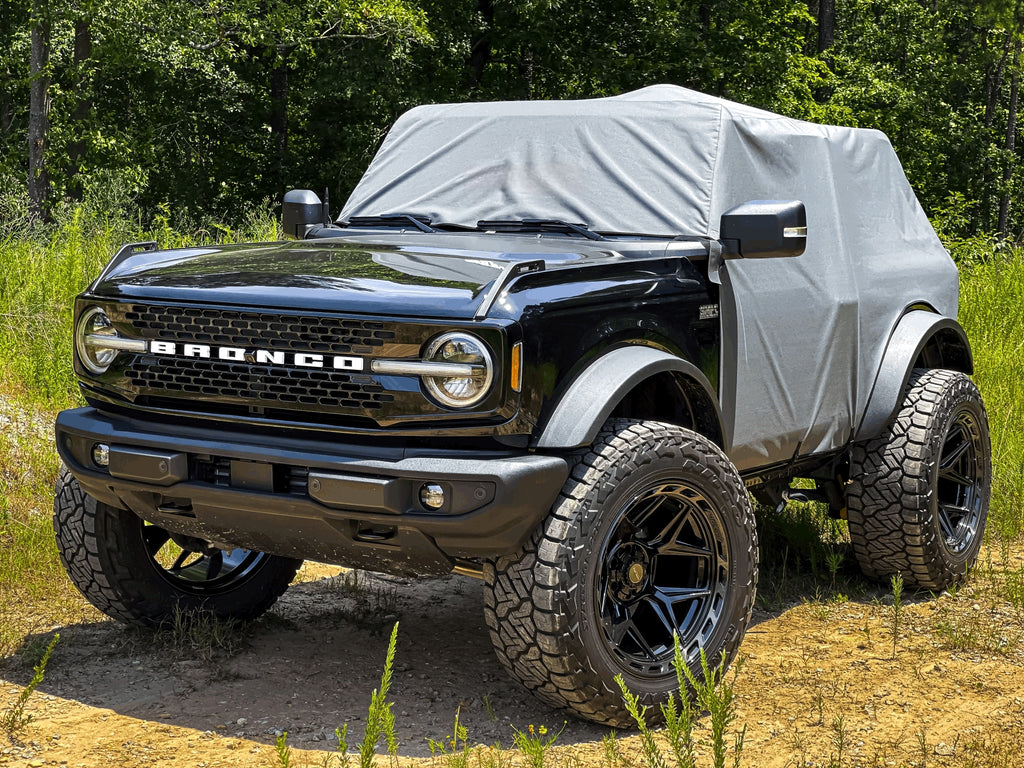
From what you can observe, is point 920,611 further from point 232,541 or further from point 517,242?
point 232,541

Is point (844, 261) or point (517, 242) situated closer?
point (517, 242)

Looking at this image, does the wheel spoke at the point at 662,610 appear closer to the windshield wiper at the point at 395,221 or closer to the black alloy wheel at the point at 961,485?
the windshield wiper at the point at 395,221

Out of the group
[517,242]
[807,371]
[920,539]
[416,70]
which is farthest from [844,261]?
[416,70]

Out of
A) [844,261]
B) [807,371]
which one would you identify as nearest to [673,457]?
[807,371]

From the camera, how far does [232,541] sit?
3.79 metres

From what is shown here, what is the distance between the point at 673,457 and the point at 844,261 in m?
1.79

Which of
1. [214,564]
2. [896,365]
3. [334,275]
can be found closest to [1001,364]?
[896,365]

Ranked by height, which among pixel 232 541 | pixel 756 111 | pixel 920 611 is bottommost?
pixel 920 611

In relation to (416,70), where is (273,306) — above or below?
below

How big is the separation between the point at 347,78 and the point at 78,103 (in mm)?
5365

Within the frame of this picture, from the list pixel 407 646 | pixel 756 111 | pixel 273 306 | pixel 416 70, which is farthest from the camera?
pixel 416 70

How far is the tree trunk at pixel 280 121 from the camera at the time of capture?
2733cm

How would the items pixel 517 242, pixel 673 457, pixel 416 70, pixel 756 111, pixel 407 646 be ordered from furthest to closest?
pixel 416 70 → pixel 756 111 → pixel 407 646 → pixel 517 242 → pixel 673 457

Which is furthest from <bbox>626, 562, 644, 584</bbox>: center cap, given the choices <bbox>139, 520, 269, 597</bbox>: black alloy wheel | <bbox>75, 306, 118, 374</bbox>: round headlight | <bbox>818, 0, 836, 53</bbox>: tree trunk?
<bbox>818, 0, 836, 53</bbox>: tree trunk
